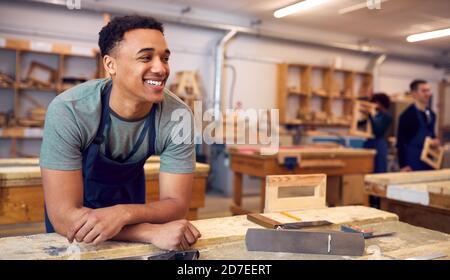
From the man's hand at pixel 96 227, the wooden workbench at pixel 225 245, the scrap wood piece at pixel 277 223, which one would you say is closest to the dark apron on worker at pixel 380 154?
the wooden workbench at pixel 225 245

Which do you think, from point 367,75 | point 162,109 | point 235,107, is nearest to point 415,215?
point 162,109

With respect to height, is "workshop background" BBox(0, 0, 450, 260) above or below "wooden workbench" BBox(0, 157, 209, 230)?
above

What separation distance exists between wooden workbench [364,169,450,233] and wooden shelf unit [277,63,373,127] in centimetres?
489

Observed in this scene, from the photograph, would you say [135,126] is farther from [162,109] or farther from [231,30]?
[231,30]

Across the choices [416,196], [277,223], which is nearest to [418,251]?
[277,223]

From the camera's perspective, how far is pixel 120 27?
1460 mm

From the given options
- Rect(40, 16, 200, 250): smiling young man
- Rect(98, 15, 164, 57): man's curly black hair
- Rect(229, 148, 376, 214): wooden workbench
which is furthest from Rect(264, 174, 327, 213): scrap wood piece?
Rect(229, 148, 376, 214): wooden workbench

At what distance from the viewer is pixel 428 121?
14.1ft

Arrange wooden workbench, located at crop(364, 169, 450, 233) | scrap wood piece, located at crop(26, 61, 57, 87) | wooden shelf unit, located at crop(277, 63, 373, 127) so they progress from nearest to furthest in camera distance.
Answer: wooden workbench, located at crop(364, 169, 450, 233) < scrap wood piece, located at crop(26, 61, 57, 87) < wooden shelf unit, located at crop(277, 63, 373, 127)

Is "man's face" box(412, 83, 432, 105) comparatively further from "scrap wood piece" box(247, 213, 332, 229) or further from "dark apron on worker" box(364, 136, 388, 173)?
"scrap wood piece" box(247, 213, 332, 229)

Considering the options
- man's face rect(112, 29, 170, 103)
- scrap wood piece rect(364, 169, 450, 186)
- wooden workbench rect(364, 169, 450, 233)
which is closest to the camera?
man's face rect(112, 29, 170, 103)

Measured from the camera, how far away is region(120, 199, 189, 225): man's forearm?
1289 mm

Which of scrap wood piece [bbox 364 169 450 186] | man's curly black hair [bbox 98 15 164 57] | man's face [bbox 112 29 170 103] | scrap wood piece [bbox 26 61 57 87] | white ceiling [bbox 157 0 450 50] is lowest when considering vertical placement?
scrap wood piece [bbox 364 169 450 186]

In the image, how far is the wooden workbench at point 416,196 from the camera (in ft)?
6.63
